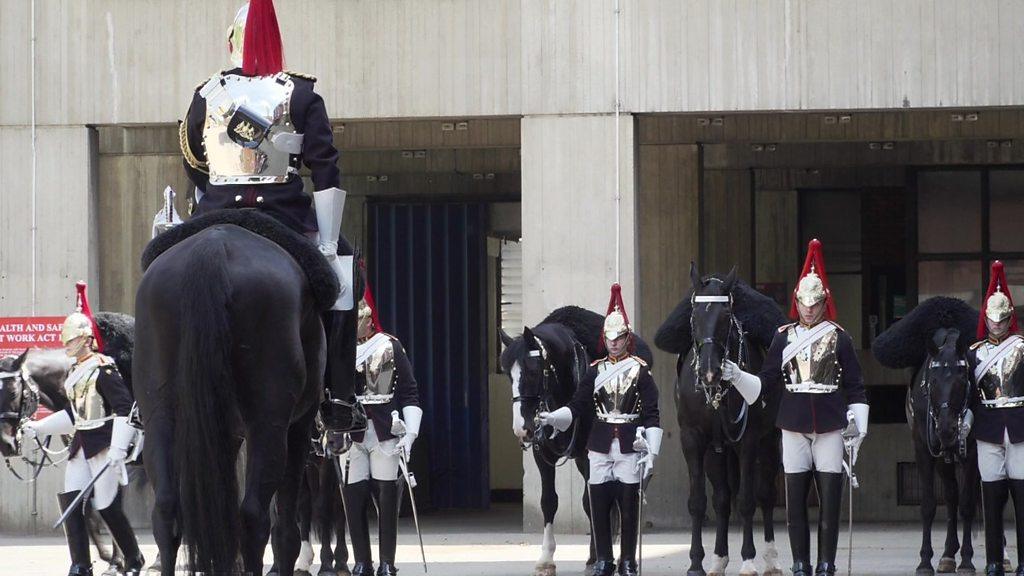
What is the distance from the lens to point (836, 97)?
1730cm

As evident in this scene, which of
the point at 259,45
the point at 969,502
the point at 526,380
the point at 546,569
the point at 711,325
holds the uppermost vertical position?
the point at 259,45

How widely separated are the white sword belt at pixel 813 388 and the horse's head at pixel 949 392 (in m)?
1.38

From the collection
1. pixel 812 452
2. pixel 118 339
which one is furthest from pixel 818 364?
pixel 118 339

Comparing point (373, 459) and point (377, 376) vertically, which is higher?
point (377, 376)

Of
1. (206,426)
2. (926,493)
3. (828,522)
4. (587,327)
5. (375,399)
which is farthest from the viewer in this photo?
(587,327)

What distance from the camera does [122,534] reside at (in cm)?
1255

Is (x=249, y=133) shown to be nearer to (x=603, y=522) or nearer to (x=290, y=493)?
(x=290, y=493)

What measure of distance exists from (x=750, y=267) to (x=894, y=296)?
1771 millimetres

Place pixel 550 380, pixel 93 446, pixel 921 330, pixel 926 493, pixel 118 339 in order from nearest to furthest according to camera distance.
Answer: pixel 93 446 < pixel 118 339 < pixel 550 380 < pixel 926 493 < pixel 921 330

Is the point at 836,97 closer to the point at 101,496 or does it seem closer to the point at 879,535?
the point at 879,535

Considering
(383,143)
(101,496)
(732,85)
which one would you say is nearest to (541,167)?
(732,85)

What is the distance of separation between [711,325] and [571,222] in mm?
5288

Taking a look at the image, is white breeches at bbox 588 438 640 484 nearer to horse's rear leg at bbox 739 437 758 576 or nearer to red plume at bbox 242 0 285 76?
horse's rear leg at bbox 739 437 758 576

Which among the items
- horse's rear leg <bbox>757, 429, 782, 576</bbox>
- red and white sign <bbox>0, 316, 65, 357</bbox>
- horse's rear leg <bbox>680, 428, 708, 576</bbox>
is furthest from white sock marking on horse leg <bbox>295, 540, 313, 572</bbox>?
red and white sign <bbox>0, 316, 65, 357</bbox>
